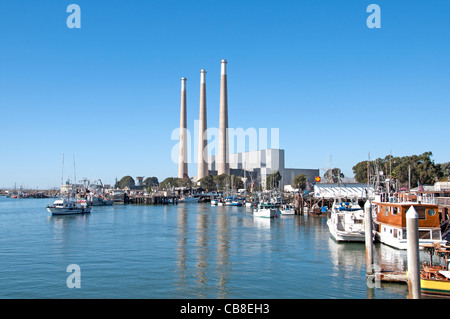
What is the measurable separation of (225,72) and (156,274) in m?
159

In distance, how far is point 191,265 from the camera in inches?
1228

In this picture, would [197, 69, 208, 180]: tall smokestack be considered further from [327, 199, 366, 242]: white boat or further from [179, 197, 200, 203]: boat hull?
[327, 199, 366, 242]: white boat

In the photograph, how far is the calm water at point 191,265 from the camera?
939 inches

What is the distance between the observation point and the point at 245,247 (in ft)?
133

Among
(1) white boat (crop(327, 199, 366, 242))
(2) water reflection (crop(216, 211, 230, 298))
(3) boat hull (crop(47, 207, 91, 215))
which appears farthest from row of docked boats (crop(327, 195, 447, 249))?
(3) boat hull (crop(47, 207, 91, 215))

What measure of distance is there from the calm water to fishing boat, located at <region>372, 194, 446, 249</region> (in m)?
1.37

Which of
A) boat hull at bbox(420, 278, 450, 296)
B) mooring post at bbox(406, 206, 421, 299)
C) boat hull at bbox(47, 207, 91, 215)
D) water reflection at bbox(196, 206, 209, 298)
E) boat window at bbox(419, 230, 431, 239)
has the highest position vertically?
mooring post at bbox(406, 206, 421, 299)

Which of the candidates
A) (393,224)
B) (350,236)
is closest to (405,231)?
(393,224)

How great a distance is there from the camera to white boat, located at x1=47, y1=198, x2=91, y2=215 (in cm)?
8669

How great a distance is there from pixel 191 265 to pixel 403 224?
19.3 metres

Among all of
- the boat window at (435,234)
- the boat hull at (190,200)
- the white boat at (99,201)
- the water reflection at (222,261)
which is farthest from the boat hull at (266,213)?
the boat hull at (190,200)

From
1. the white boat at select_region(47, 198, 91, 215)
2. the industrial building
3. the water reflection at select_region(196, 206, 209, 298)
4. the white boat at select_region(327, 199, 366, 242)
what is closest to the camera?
the water reflection at select_region(196, 206, 209, 298)

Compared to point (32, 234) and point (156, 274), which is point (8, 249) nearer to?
point (32, 234)
